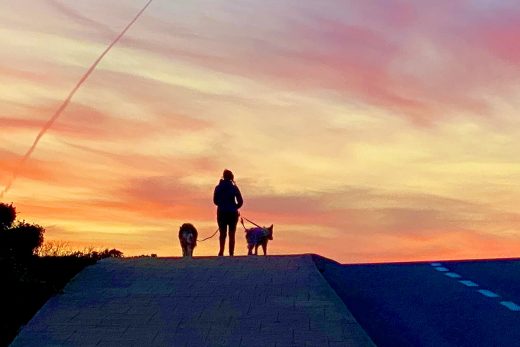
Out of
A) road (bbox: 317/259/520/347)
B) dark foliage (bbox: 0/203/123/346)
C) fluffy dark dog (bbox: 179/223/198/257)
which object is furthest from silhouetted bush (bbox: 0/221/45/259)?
fluffy dark dog (bbox: 179/223/198/257)

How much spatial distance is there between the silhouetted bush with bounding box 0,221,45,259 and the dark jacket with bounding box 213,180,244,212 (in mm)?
6021

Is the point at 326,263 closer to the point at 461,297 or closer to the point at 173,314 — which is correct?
the point at 461,297

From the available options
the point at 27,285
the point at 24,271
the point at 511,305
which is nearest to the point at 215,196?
the point at 24,271

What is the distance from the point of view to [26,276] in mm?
Result: 19734

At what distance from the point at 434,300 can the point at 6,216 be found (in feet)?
30.3

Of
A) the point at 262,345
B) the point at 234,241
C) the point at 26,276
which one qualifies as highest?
the point at 234,241

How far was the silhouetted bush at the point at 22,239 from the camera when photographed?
890 inches

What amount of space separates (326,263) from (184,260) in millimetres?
3177

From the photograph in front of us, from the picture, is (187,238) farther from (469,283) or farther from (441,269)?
(469,283)

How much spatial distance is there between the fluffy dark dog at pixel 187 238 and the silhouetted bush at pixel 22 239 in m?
7.10

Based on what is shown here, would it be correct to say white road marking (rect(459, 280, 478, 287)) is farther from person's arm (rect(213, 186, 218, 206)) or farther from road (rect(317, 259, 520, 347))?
person's arm (rect(213, 186, 218, 206))

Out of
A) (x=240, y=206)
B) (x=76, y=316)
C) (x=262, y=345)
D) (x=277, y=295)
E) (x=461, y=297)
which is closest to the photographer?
(x=262, y=345)

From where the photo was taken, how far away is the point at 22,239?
2300cm

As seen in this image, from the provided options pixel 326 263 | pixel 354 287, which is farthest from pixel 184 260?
pixel 354 287
